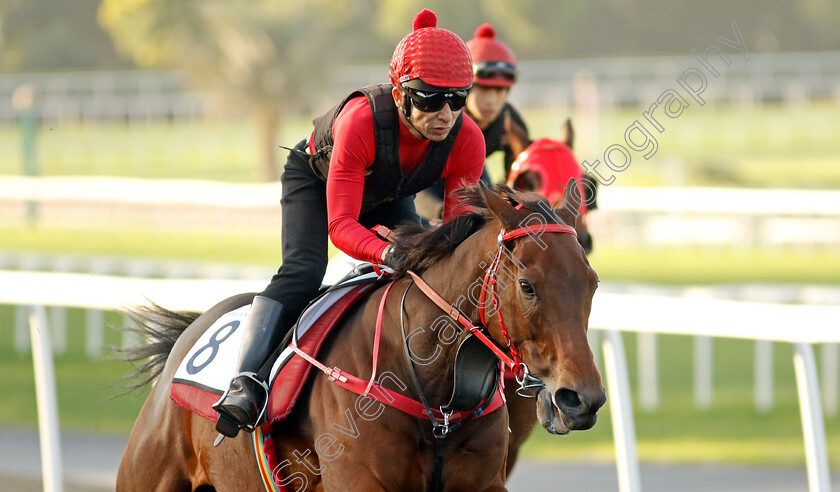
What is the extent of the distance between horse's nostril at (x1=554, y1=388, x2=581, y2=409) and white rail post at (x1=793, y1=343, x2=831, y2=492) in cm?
169

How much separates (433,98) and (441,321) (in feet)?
2.11

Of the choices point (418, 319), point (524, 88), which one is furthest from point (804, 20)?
point (418, 319)

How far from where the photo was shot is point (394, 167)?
3.63 meters

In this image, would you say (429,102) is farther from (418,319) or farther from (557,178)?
(557,178)

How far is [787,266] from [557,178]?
1313cm

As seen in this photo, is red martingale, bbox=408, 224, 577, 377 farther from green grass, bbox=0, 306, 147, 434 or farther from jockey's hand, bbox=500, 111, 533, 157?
green grass, bbox=0, 306, 147, 434

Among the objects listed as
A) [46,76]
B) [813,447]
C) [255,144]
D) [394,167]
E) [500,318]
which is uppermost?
[46,76]

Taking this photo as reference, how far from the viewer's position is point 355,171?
356 cm

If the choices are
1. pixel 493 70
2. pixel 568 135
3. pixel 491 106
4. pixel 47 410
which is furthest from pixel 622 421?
pixel 47 410

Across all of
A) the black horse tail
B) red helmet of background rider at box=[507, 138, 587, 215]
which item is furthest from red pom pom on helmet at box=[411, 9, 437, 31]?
the black horse tail

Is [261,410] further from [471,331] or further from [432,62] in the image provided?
[432,62]

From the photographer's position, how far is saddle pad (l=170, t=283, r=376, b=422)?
362cm

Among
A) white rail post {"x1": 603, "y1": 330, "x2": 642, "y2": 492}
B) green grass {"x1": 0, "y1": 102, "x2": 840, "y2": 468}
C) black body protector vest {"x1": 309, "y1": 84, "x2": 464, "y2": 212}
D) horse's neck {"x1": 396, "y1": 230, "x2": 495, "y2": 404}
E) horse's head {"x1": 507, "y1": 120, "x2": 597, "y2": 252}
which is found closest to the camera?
horse's neck {"x1": 396, "y1": 230, "x2": 495, "y2": 404}

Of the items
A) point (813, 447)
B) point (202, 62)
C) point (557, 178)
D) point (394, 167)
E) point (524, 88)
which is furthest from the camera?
point (202, 62)
